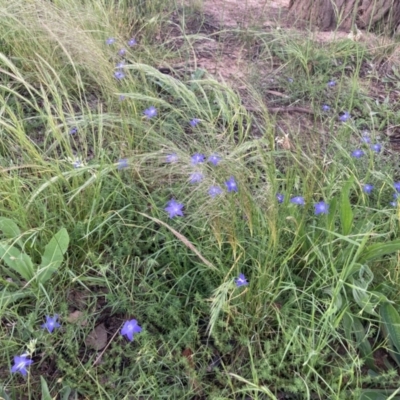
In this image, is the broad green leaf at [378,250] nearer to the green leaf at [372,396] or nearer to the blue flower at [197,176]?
the green leaf at [372,396]

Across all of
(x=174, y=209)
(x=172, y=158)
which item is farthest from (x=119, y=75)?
(x=174, y=209)

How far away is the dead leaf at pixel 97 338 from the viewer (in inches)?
50.3

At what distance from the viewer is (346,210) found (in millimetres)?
1335

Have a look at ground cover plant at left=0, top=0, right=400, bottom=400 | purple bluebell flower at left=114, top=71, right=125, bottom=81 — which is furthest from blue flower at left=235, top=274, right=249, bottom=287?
purple bluebell flower at left=114, top=71, right=125, bottom=81

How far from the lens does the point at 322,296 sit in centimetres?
132

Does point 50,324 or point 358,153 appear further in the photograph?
point 358,153

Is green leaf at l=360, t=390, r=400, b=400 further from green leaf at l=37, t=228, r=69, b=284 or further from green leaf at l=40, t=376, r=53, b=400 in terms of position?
green leaf at l=37, t=228, r=69, b=284

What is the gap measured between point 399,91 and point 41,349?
7.18 ft

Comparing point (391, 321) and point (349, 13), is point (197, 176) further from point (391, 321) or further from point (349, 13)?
point (349, 13)

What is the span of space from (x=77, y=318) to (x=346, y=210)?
85 centimetres

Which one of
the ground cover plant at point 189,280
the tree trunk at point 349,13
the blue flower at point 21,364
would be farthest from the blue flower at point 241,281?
the tree trunk at point 349,13

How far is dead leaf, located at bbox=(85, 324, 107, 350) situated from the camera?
4.19ft

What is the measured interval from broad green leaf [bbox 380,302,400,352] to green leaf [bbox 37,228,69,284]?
3.00 ft

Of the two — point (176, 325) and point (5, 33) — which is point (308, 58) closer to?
point (5, 33)
